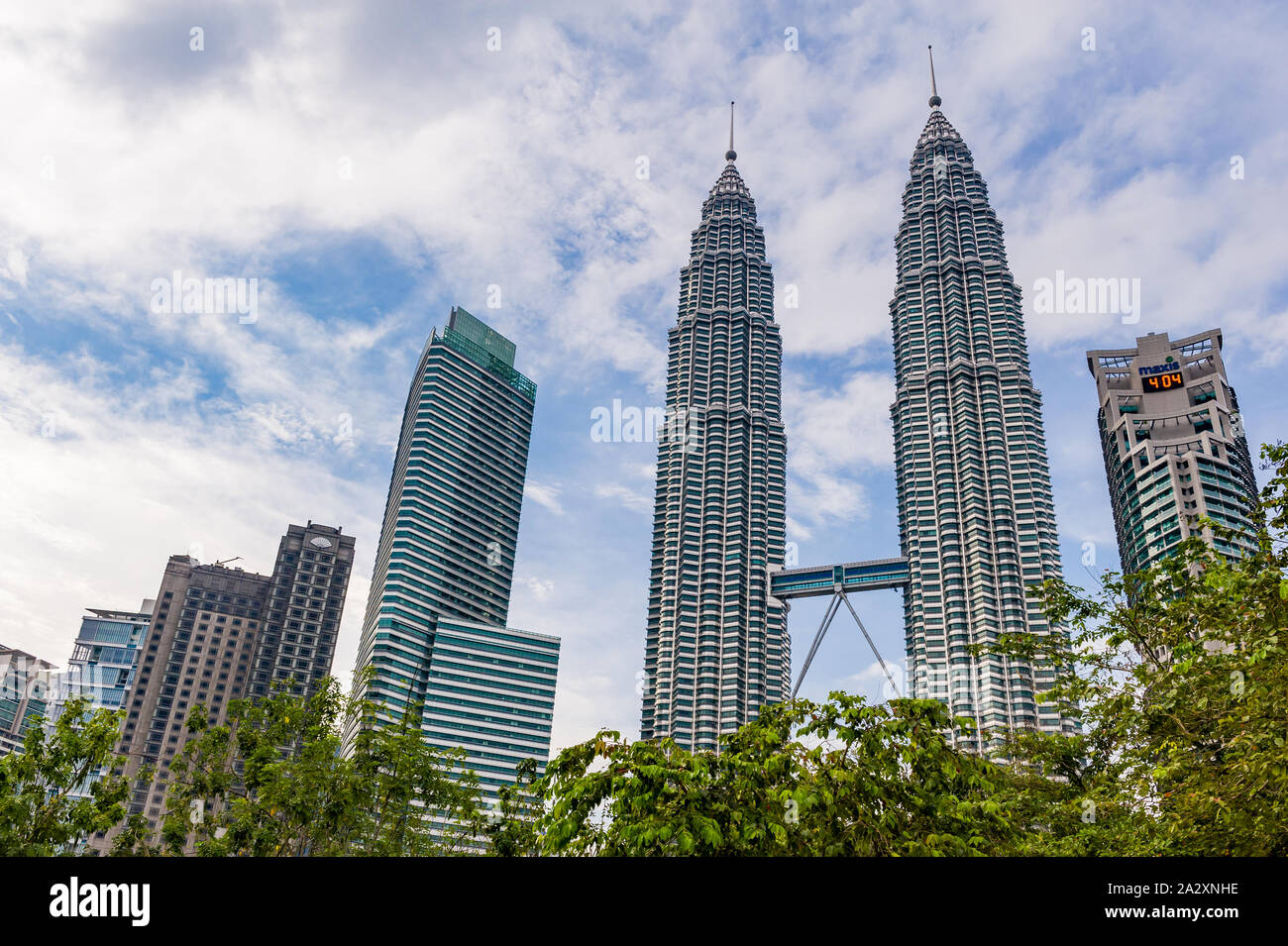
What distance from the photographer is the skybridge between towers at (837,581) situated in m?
Result: 158

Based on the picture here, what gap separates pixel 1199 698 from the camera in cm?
1409

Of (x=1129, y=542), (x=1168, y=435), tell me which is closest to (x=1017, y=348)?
(x=1168, y=435)

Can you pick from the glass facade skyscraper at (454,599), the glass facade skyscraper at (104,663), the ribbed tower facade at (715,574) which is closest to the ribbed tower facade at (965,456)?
the ribbed tower facade at (715,574)

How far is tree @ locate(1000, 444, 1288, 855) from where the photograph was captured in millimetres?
12000

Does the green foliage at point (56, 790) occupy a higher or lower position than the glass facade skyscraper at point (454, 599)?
lower

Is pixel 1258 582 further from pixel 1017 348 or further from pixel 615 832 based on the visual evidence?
pixel 1017 348

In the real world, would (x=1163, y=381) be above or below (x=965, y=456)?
above

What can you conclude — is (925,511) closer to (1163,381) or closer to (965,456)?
(965,456)
